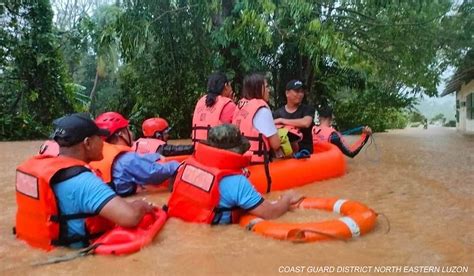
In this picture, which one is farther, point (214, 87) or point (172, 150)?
point (172, 150)

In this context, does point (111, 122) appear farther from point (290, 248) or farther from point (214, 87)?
point (290, 248)

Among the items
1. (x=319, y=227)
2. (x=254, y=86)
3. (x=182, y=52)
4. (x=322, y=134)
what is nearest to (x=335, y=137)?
(x=322, y=134)

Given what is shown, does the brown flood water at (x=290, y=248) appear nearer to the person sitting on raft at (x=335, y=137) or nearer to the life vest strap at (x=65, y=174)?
the life vest strap at (x=65, y=174)

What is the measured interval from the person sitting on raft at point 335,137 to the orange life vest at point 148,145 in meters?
2.46

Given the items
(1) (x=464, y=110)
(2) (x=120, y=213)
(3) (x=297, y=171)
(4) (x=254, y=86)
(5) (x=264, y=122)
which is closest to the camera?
(2) (x=120, y=213)

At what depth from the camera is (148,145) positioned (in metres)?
5.36

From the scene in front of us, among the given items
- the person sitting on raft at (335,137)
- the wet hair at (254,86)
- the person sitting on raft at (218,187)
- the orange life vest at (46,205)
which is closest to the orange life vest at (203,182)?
the person sitting on raft at (218,187)

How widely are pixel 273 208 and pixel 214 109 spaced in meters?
2.03

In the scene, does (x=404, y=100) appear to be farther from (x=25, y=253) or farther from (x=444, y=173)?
(x=25, y=253)

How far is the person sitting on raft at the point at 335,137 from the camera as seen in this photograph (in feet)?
22.4

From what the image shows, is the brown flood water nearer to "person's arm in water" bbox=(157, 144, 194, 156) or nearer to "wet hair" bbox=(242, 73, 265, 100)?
"person's arm in water" bbox=(157, 144, 194, 156)

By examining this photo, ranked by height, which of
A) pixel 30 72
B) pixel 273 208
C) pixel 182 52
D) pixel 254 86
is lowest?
pixel 273 208

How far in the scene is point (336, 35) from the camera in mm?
7762

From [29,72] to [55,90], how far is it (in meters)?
0.91
